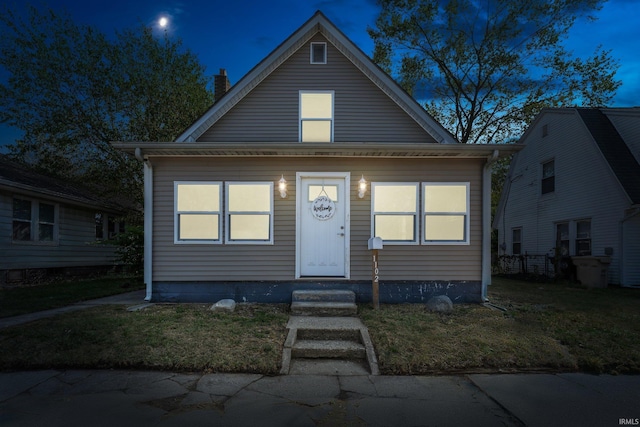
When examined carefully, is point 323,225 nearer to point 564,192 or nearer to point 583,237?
point 583,237

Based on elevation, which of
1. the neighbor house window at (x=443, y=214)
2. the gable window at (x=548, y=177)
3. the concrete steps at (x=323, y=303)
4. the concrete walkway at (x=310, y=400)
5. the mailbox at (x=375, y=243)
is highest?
the gable window at (x=548, y=177)

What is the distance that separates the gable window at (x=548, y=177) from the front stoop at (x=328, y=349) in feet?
42.5

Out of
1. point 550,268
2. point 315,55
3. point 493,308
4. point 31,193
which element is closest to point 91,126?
point 31,193

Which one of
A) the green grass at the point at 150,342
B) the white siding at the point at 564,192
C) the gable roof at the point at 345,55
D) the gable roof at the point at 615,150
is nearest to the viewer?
the green grass at the point at 150,342

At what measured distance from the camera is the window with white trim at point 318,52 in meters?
10.0

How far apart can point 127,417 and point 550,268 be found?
1557 centimetres

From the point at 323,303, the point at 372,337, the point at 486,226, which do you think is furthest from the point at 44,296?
the point at 486,226

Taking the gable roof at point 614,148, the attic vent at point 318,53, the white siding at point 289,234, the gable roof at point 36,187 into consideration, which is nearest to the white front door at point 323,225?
the white siding at point 289,234

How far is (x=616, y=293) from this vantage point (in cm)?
1068

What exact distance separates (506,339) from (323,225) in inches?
160

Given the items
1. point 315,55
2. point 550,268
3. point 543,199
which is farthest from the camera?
point 543,199

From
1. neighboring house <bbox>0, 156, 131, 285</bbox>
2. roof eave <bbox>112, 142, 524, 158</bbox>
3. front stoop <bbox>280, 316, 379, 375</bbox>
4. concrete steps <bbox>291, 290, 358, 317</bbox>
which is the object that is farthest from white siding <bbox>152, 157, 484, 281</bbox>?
→ neighboring house <bbox>0, 156, 131, 285</bbox>

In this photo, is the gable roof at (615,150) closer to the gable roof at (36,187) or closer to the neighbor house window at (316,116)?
the neighbor house window at (316,116)

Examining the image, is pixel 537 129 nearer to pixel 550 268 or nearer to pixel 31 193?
pixel 550 268
